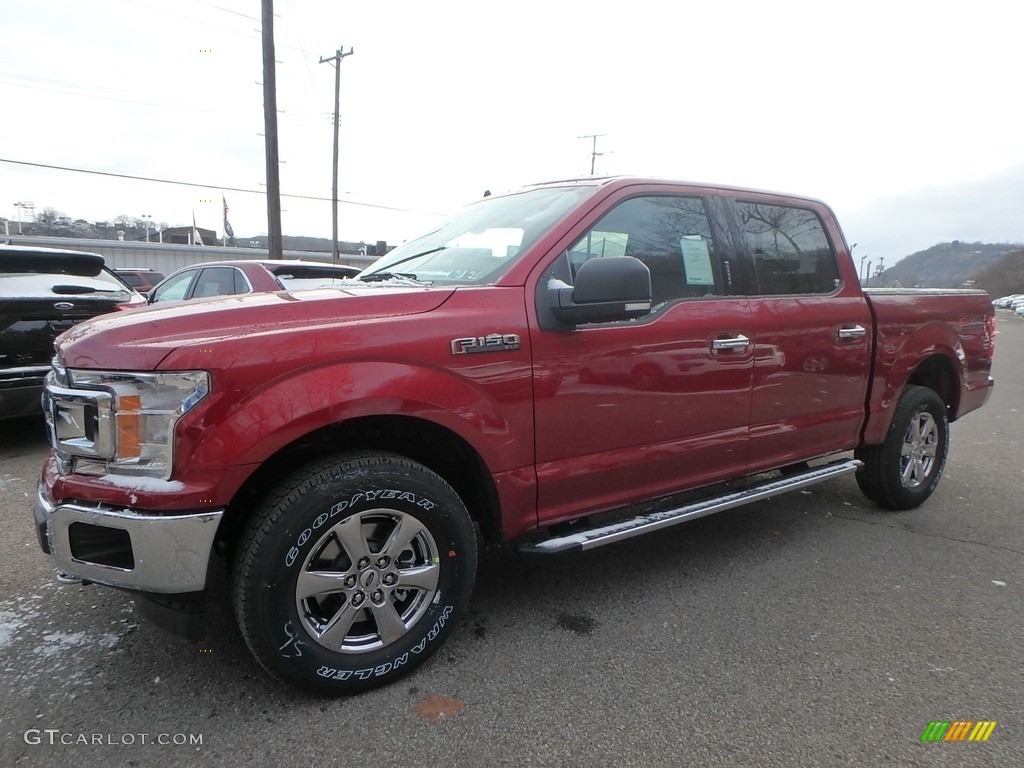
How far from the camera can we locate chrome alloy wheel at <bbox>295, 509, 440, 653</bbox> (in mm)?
2252

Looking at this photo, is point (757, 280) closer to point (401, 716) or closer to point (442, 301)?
point (442, 301)

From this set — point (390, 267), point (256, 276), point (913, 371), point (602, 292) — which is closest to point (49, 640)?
point (390, 267)

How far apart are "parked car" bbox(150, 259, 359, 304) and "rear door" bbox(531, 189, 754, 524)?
159 inches

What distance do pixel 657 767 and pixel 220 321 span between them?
1.97 m

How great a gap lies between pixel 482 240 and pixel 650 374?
100 cm

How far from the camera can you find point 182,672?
2475 millimetres

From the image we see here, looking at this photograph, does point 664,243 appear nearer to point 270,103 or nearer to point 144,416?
point 144,416

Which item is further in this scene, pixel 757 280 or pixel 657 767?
pixel 757 280

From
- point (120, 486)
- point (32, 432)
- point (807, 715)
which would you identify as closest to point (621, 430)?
point (807, 715)

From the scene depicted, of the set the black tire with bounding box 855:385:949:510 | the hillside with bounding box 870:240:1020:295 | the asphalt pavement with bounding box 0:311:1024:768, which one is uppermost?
the hillside with bounding box 870:240:1020:295

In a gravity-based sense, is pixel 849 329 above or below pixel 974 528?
above

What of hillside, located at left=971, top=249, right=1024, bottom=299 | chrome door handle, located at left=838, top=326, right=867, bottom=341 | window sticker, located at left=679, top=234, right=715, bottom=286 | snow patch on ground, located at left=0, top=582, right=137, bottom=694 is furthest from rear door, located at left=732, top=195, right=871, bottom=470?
hillside, located at left=971, top=249, right=1024, bottom=299

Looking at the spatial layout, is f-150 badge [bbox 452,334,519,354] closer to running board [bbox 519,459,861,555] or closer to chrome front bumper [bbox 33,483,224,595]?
running board [bbox 519,459,861,555]

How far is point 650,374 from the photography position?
9.61ft
